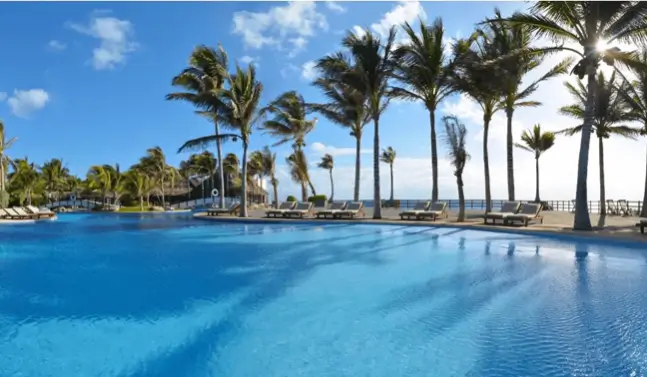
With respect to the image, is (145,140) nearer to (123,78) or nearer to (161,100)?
(161,100)

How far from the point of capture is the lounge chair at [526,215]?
13093mm

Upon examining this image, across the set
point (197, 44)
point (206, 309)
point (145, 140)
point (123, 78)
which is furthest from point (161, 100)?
point (206, 309)

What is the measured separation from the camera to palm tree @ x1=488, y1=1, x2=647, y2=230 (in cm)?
1070

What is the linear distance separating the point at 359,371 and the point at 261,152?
1408 inches

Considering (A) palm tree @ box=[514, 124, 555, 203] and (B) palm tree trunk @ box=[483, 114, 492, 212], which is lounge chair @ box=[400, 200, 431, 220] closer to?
(B) palm tree trunk @ box=[483, 114, 492, 212]

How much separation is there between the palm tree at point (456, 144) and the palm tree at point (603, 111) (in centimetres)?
512

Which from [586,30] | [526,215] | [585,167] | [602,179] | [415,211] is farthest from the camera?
[602,179]

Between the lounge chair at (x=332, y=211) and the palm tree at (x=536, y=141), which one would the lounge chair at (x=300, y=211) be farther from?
the palm tree at (x=536, y=141)

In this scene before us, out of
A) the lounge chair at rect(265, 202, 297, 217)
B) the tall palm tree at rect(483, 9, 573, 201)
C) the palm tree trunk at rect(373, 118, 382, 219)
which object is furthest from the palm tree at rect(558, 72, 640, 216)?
the lounge chair at rect(265, 202, 297, 217)

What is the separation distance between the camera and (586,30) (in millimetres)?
11250

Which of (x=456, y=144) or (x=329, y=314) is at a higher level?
(x=456, y=144)

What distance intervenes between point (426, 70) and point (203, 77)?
47.0 feet

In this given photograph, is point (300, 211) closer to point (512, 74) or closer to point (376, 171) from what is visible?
point (376, 171)

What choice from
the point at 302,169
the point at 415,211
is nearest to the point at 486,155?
the point at 415,211
